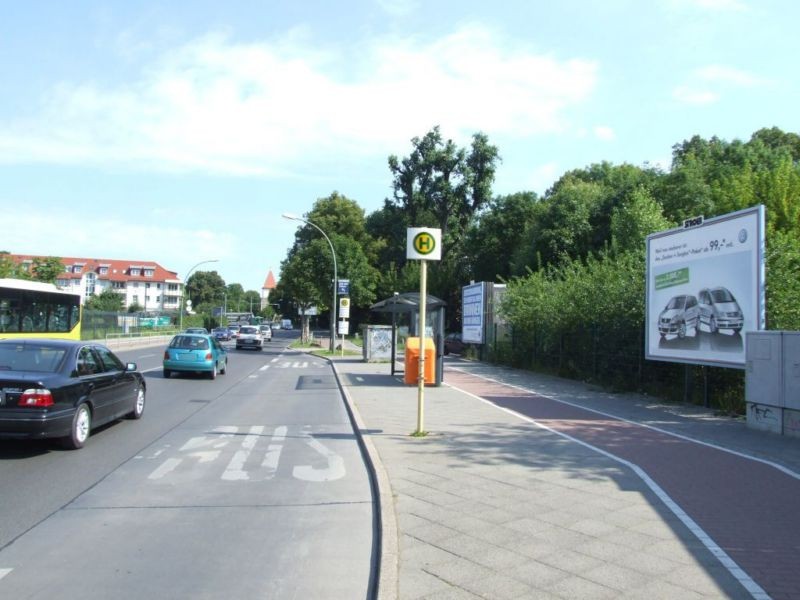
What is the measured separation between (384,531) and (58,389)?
526 cm

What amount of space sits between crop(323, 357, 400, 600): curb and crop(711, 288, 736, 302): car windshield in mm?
7903

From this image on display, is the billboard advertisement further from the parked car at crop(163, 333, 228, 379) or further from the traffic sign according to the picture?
the traffic sign

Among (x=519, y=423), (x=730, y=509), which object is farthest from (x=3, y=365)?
(x=730, y=509)

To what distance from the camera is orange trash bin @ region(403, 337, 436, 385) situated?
16.7 meters

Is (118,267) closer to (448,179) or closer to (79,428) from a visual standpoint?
(448,179)

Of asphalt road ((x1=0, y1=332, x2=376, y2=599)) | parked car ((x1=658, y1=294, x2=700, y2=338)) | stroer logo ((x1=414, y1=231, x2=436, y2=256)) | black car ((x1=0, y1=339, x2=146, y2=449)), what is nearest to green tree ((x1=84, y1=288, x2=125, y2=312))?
black car ((x1=0, y1=339, x2=146, y2=449))

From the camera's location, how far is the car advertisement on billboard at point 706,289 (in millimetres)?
12484

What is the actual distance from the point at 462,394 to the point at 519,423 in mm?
4936

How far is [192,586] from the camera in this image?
180 inches

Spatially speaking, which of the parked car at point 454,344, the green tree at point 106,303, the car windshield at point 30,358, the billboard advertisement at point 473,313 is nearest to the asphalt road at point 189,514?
the car windshield at point 30,358

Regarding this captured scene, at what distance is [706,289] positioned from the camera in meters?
13.9

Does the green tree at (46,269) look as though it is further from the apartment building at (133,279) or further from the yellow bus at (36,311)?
the apartment building at (133,279)

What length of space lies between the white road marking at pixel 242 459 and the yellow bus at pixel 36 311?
12.3m

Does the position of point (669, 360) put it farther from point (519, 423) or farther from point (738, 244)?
point (519, 423)
